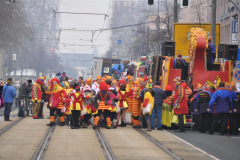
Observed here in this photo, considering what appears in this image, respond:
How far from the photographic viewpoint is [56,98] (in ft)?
67.6

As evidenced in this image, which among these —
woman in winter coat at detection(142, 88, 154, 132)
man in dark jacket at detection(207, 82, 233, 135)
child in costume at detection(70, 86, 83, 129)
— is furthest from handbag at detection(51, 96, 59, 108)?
man in dark jacket at detection(207, 82, 233, 135)

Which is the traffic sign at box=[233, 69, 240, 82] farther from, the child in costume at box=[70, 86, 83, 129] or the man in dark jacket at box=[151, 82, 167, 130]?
the child in costume at box=[70, 86, 83, 129]

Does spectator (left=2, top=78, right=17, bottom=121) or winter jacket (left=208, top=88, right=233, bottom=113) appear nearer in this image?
winter jacket (left=208, top=88, right=233, bottom=113)

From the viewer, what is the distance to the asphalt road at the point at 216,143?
14232mm

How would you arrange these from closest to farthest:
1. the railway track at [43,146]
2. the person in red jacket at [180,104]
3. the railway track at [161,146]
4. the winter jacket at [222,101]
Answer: the railway track at [43,146] → the railway track at [161,146] → the winter jacket at [222,101] → the person in red jacket at [180,104]

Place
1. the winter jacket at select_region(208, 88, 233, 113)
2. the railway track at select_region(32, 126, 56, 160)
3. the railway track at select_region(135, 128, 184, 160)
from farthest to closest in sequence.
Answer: the winter jacket at select_region(208, 88, 233, 113) → the railway track at select_region(135, 128, 184, 160) → the railway track at select_region(32, 126, 56, 160)

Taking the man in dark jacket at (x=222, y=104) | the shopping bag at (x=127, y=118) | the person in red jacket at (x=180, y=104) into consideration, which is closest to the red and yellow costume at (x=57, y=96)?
the shopping bag at (x=127, y=118)

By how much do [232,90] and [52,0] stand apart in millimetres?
113674

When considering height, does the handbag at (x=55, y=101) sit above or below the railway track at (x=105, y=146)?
above

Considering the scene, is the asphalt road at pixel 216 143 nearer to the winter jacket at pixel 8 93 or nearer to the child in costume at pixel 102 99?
the child in costume at pixel 102 99

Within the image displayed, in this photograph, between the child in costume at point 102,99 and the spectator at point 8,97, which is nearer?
the child in costume at point 102,99

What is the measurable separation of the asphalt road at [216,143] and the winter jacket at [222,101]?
85 cm

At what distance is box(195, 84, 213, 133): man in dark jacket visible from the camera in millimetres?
19900

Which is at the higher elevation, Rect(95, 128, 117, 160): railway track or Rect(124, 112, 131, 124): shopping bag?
Rect(124, 112, 131, 124): shopping bag
